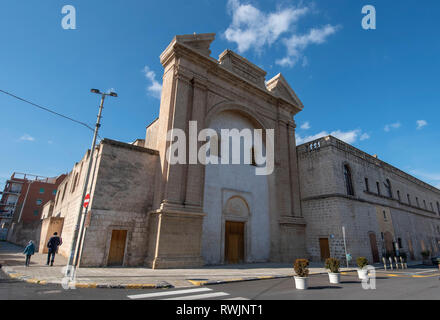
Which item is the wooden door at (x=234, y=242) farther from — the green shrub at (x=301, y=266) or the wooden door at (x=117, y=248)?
the green shrub at (x=301, y=266)

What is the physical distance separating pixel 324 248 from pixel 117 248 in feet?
51.4

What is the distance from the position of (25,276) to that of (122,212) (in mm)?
5581

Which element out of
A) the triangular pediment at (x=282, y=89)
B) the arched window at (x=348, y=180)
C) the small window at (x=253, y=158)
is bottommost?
the arched window at (x=348, y=180)

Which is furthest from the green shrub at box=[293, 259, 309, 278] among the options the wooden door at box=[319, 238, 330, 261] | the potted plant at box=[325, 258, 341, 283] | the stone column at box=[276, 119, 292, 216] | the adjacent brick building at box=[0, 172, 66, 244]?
the adjacent brick building at box=[0, 172, 66, 244]

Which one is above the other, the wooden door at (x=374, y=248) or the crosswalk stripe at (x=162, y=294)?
the wooden door at (x=374, y=248)

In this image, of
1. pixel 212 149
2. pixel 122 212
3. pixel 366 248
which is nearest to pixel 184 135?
pixel 212 149

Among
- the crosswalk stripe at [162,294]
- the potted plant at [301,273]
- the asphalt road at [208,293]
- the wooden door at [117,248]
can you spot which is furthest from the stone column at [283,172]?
the crosswalk stripe at [162,294]

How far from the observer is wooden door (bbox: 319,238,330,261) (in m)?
19.7

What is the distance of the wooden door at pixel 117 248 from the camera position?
1350cm

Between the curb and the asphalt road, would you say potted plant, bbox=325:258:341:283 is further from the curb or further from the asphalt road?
the curb

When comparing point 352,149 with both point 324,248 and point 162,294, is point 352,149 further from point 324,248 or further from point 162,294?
point 162,294

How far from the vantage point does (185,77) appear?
1714 cm

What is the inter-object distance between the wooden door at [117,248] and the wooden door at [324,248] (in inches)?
600
